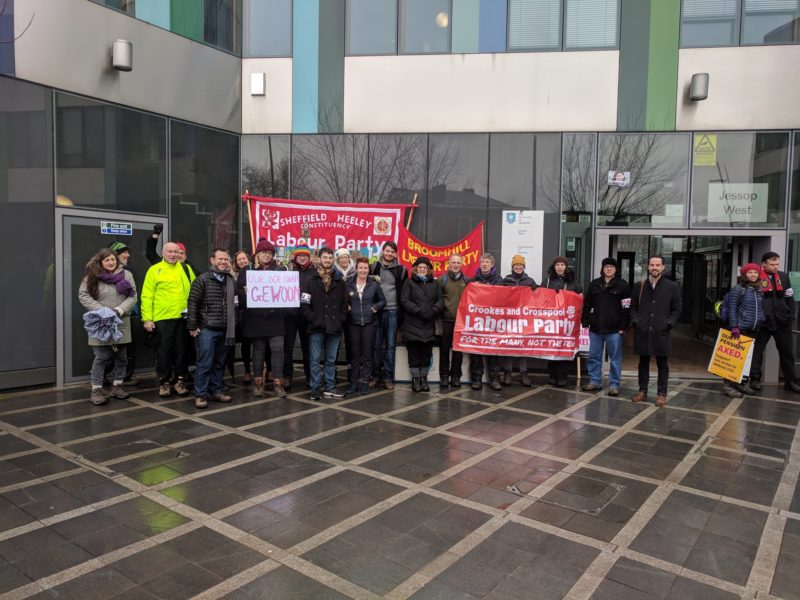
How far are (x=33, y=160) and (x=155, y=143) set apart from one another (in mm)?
1920

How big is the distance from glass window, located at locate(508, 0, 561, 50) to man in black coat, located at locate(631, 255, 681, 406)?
455cm

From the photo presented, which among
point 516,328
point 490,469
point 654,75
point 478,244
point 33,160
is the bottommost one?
point 490,469

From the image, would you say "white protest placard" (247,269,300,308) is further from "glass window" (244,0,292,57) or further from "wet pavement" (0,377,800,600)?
"glass window" (244,0,292,57)

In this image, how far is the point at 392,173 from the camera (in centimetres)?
1010

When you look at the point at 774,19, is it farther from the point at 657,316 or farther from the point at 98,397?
the point at 98,397

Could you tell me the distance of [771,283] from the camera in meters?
8.43

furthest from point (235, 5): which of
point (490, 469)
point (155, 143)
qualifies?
point (490, 469)

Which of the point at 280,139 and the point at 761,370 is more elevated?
the point at 280,139

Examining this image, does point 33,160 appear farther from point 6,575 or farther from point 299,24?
point 6,575

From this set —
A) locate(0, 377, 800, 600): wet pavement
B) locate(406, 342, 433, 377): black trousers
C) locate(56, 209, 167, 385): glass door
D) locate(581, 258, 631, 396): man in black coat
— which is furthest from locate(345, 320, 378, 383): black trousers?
locate(56, 209, 167, 385): glass door

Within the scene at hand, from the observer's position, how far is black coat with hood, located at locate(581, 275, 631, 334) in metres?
8.00

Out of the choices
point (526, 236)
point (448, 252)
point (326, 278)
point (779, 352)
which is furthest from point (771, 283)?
point (326, 278)

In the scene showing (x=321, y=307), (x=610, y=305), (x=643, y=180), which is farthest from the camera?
(x=643, y=180)

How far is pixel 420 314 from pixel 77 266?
16.3 ft
